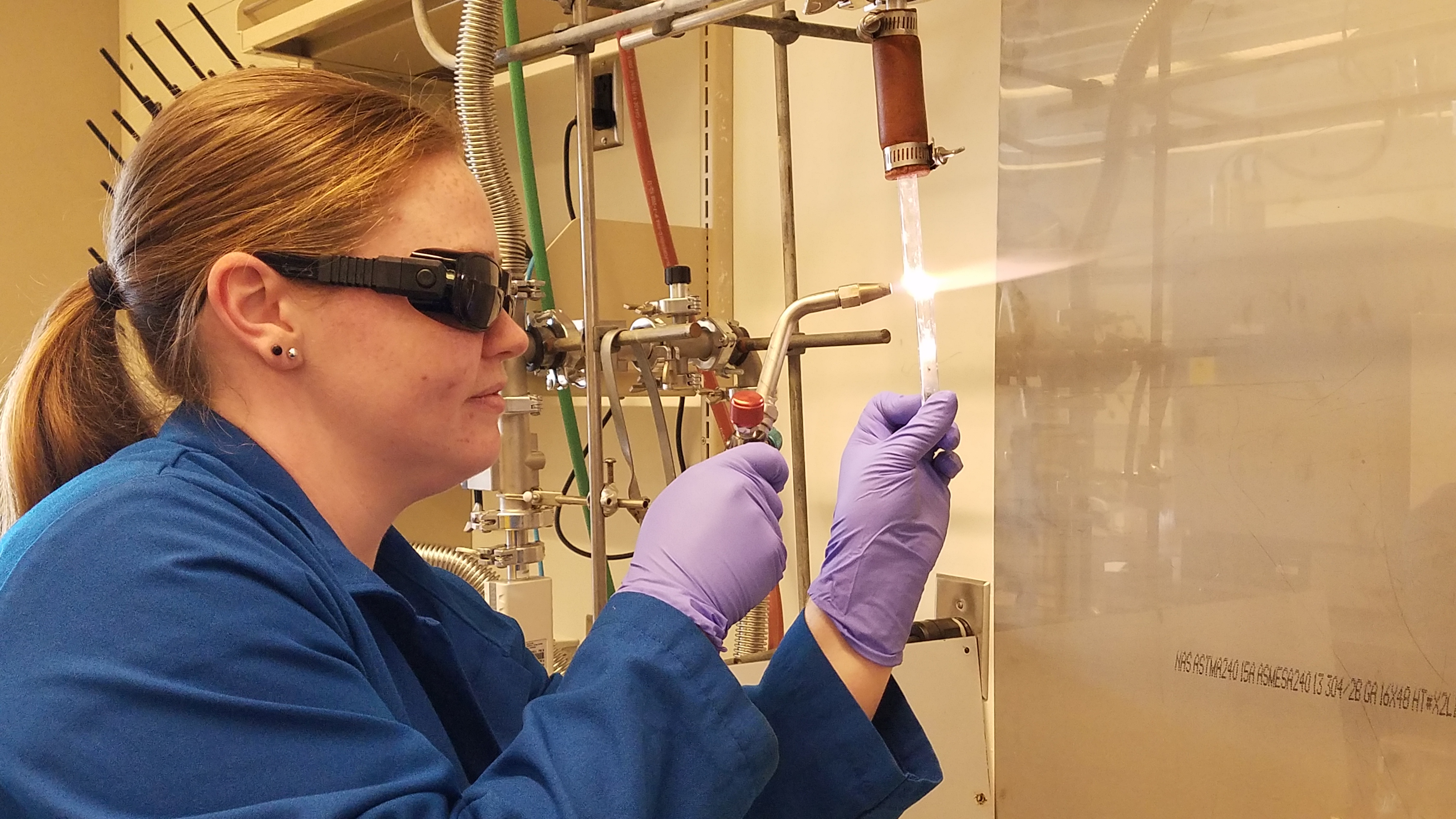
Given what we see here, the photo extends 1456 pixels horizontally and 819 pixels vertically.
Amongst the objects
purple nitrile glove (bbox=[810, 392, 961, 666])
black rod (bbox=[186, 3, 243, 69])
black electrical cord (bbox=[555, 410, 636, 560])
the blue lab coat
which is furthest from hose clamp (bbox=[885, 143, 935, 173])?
black rod (bbox=[186, 3, 243, 69])

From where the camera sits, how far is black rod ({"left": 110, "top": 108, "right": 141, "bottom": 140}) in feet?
6.75

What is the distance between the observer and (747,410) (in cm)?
99

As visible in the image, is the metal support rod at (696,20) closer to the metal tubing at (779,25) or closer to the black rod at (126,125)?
the metal tubing at (779,25)

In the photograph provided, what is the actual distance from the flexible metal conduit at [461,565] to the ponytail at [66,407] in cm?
57

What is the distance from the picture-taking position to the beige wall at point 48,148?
8.09 ft

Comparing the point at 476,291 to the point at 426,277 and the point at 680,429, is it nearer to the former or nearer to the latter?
the point at 426,277

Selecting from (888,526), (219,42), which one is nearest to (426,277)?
(888,526)

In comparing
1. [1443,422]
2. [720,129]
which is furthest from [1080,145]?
[720,129]

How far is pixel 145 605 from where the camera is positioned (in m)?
0.57

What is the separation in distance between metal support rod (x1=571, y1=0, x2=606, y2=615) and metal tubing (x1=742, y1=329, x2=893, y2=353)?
192mm

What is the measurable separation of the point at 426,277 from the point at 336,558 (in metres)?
0.20

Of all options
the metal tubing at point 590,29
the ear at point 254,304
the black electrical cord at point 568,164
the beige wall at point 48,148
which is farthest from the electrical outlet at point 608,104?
the beige wall at point 48,148

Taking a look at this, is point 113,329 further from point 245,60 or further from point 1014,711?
point 245,60

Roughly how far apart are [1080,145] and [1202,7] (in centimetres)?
19
